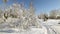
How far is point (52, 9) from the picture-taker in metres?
4.34

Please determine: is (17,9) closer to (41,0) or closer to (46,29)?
(46,29)

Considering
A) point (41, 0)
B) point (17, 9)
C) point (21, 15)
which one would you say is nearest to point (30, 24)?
point (21, 15)

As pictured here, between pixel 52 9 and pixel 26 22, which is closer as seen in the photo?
pixel 26 22

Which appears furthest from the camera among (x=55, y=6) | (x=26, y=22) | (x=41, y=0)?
(x=55, y=6)

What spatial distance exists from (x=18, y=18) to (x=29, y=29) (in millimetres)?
291

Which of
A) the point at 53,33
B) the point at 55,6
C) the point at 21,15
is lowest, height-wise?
the point at 53,33

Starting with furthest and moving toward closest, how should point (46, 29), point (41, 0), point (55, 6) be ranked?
point (55, 6) < point (41, 0) < point (46, 29)

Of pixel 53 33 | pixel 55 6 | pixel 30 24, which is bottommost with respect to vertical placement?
pixel 53 33

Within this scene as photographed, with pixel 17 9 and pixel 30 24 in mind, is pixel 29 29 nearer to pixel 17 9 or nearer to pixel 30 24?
pixel 30 24

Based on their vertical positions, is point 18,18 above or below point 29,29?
above

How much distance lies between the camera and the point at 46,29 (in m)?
1.86

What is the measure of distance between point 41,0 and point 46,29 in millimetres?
2182

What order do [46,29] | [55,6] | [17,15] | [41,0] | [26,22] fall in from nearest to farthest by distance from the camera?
[46,29] < [26,22] < [17,15] < [41,0] < [55,6]

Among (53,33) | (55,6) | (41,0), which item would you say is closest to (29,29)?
(53,33)
